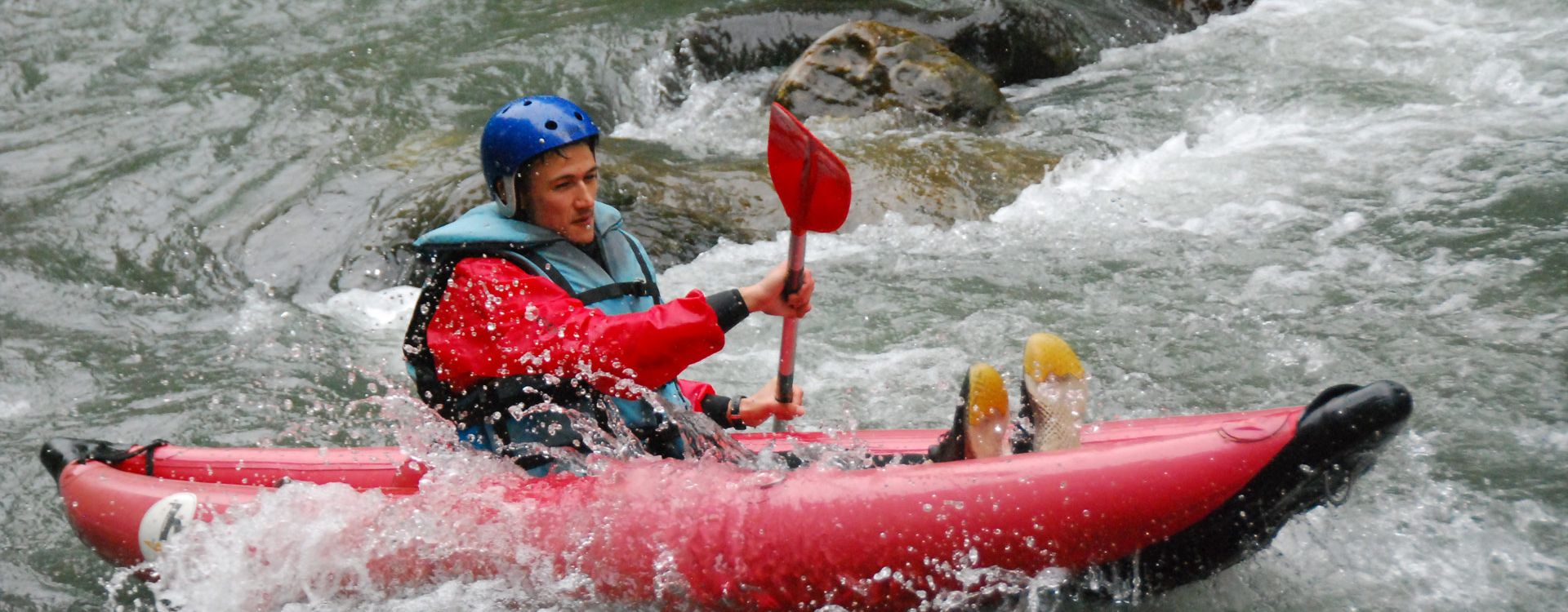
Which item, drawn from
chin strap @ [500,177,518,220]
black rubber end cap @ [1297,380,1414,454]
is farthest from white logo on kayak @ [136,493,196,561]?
black rubber end cap @ [1297,380,1414,454]

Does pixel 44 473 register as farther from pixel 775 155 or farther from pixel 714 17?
pixel 714 17

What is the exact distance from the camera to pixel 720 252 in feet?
19.3

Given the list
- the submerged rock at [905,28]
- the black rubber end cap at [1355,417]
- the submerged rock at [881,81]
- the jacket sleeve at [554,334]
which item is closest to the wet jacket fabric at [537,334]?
the jacket sleeve at [554,334]

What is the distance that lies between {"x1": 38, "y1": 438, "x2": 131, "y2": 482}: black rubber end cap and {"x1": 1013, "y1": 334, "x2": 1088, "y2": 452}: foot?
2447 mm

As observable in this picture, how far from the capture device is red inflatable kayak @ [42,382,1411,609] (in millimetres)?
2664

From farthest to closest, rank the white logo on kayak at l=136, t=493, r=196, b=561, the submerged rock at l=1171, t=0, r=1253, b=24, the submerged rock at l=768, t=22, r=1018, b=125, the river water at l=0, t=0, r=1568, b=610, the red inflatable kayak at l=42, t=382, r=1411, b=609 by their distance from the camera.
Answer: the submerged rock at l=1171, t=0, r=1253, b=24 → the submerged rock at l=768, t=22, r=1018, b=125 → the river water at l=0, t=0, r=1568, b=610 → the white logo on kayak at l=136, t=493, r=196, b=561 → the red inflatable kayak at l=42, t=382, r=1411, b=609

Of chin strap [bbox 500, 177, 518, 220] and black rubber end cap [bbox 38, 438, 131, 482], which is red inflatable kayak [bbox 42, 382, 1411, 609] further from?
black rubber end cap [bbox 38, 438, 131, 482]

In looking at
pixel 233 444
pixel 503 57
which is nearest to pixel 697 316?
pixel 233 444

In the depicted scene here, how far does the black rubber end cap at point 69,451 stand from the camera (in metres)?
3.52

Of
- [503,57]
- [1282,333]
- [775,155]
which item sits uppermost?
[775,155]

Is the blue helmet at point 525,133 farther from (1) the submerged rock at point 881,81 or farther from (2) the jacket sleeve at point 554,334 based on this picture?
(1) the submerged rock at point 881,81

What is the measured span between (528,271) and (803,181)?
0.67 meters

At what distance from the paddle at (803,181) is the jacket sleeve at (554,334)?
0.91 feet

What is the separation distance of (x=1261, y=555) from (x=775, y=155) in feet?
5.17
